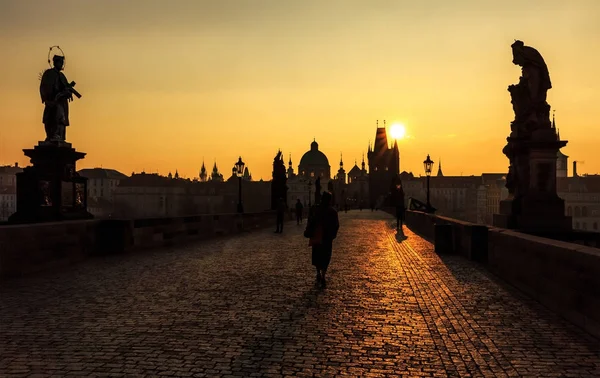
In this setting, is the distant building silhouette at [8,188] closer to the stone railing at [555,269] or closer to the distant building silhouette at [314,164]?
the distant building silhouette at [314,164]

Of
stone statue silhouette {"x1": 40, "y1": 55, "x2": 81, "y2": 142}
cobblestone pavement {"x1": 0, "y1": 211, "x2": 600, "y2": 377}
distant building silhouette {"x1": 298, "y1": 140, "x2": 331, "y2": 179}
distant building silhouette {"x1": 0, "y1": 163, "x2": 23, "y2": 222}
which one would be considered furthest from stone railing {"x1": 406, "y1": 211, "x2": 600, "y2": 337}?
distant building silhouette {"x1": 298, "y1": 140, "x2": 331, "y2": 179}

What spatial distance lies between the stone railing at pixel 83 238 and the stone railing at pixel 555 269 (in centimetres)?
955

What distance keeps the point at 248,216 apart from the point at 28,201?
15872 millimetres

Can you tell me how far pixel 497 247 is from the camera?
11.5m

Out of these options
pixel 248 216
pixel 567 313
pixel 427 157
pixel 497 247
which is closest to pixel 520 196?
pixel 497 247

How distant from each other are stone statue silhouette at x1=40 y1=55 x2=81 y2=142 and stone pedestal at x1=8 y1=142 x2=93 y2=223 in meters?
0.45

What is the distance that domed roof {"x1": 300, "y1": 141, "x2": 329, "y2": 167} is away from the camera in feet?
636

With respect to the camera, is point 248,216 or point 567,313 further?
point 248,216

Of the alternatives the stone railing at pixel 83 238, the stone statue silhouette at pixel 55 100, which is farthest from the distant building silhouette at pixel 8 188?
the stone statue silhouette at pixel 55 100

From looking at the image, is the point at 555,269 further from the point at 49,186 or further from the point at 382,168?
the point at 382,168

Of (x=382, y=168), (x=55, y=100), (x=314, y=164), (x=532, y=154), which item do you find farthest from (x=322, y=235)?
(x=314, y=164)

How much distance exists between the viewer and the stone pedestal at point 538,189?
14.1 metres

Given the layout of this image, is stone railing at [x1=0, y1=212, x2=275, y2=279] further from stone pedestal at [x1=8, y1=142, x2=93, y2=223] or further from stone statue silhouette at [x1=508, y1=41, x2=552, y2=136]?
stone statue silhouette at [x1=508, y1=41, x2=552, y2=136]

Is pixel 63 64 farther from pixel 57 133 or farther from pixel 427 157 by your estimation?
pixel 427 157
